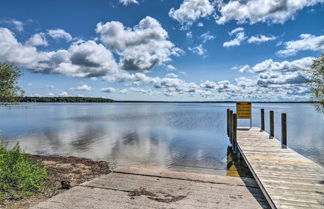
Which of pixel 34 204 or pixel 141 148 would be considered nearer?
pixel 34 204

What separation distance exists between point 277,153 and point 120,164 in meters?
7.74

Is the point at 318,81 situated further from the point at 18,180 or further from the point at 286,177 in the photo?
the point at 18,180

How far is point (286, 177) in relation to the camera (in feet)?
20.3

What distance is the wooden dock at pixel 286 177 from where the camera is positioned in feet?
15.6

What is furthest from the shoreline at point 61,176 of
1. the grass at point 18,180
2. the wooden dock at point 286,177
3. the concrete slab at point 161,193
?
the wooden dock at point 286,177

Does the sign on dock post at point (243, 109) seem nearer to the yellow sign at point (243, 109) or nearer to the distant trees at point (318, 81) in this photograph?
the yellow sign at point (243, 109)

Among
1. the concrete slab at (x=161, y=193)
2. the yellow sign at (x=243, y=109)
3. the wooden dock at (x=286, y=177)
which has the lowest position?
the concrete slab at (x=161, y=193)

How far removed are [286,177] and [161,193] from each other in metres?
3.72

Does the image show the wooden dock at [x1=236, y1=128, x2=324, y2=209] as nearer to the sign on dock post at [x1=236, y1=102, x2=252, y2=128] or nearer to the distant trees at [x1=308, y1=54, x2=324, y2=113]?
the distant trees at [x1=308, y1=54, x2=324, y2=113]

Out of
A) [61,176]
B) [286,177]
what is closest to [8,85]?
[61,176]

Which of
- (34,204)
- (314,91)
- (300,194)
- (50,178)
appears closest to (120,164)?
(50,178)

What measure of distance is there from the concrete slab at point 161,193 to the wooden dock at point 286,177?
0.41 m

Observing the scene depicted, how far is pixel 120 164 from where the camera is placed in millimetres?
11438

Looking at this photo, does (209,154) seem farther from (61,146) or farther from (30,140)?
(30,140)
